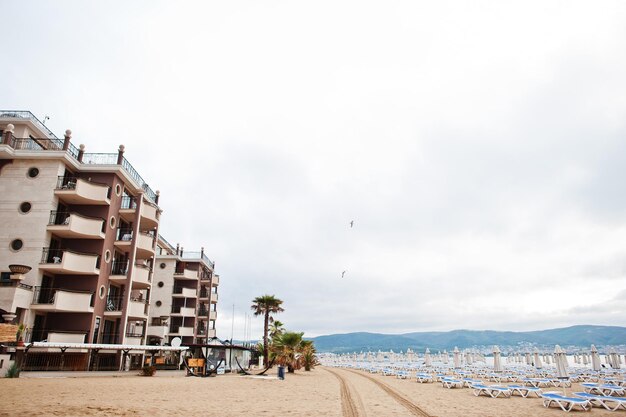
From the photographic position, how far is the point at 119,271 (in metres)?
29.1

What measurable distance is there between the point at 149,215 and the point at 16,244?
9.25 m

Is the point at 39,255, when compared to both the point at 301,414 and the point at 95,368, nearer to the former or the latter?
the point at 95,368

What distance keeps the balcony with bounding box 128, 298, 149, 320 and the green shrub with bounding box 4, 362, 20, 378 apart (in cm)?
983

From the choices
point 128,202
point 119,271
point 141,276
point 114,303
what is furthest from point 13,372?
point 128,202

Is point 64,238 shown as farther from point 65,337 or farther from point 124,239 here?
point 65,337

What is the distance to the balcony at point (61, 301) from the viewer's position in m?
22.8

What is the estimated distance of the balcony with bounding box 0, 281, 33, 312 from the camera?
68.5 feet

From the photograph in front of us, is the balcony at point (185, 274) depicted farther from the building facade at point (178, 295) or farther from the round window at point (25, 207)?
the round window at point (25, 207)

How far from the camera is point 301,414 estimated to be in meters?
12.0

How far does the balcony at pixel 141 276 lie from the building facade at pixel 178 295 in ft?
37.4

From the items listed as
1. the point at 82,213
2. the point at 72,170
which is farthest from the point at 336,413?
the point at 72,170

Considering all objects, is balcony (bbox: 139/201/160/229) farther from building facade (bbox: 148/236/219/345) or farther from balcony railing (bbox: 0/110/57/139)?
building facade (bbox: 148/236/219/345)

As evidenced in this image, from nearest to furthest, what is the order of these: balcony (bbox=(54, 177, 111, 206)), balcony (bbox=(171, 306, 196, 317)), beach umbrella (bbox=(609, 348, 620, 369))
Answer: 1. balcony (bbox=(54, 177, 111, 206))
2. beach umbrella (bbox=(609, 348, 620, 369))
3. balcony (bbox=(171, 306, 196, 317))

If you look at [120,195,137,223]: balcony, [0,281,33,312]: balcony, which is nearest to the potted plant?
[0,281,33,312]: balcony
